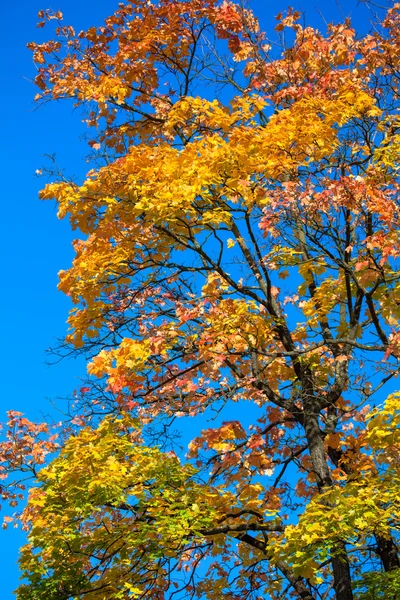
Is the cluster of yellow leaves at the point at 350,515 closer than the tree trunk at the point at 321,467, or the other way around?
the cluster of yellow leaves at the point at 350,515

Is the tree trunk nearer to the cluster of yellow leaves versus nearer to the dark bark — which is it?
the dark bark

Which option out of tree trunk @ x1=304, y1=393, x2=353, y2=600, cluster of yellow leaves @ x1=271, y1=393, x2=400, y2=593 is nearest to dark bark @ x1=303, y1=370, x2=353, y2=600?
tree trunk @ x1=304, y1=393, x2=353, y2=600

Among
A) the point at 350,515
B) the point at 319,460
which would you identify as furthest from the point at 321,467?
the point at 350,515

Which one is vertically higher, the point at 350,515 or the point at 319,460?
the point at 319,460

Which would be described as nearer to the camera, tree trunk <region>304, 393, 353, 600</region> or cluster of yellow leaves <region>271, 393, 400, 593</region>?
cluster of yellow leaves <region>271, 393, 400, 593</region>

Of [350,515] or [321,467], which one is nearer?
[350,515]

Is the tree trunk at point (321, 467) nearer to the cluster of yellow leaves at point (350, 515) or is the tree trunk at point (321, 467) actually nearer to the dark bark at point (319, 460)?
the dark bark at point (319, 460)

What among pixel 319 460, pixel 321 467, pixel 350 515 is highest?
pixel 319 460

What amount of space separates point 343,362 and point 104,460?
4895 mm

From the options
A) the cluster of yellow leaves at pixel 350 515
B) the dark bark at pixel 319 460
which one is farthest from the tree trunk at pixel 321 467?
the cluster of yellow leaves at pixel 350 515

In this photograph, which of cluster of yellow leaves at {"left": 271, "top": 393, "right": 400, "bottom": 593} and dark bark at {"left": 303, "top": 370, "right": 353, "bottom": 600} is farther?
dark bark at {"left": 303, "top": 370, "right": 353, "bottom": 600}

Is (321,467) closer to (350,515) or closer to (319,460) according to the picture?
(319,460)

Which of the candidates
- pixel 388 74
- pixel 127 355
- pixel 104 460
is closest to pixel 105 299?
pixel 127 355

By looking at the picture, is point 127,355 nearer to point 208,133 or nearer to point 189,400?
point 189,400
